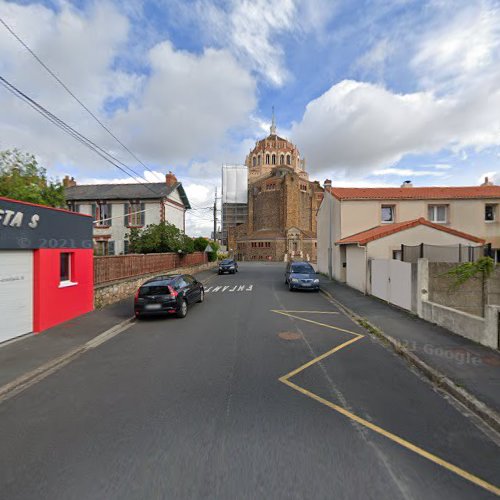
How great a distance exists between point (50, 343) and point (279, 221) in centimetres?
5828

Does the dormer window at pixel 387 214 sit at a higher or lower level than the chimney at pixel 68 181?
lower

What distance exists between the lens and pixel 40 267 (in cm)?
817

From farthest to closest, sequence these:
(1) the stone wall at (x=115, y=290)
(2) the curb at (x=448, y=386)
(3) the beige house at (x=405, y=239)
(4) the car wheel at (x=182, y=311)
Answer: (3) the beige house at (x=405, y=239), (1) the stone wall at (x=115, y=290), (4) the car wheel at (x=182, y=311), (2) the curb at (x=448, y=386)

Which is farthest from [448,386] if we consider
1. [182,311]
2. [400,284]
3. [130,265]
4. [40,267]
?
[130,265]

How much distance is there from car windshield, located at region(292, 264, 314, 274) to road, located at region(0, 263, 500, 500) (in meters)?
10.7

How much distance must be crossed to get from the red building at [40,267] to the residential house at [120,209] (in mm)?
16931

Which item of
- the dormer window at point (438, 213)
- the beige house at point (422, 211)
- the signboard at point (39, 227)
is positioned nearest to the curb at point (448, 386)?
the signboard at point (39, 227)

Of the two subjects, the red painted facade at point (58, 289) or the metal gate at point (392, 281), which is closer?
the red painted facade at point (58, 289)

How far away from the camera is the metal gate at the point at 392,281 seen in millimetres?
9797

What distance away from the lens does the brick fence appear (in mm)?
12120

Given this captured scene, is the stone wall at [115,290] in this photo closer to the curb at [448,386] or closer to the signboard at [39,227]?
the signboard at [39,227]

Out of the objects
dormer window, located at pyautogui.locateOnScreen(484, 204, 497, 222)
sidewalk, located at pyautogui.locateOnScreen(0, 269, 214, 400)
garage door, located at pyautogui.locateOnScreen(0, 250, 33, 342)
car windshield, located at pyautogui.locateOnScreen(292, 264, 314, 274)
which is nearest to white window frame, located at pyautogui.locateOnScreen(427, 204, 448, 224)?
dormer window, located at pyautogui.locateOnScreen(484, 204, 497, 222)

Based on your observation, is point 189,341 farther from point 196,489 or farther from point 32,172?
point 32,172

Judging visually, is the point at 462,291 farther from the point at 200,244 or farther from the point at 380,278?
the point at 200,244
